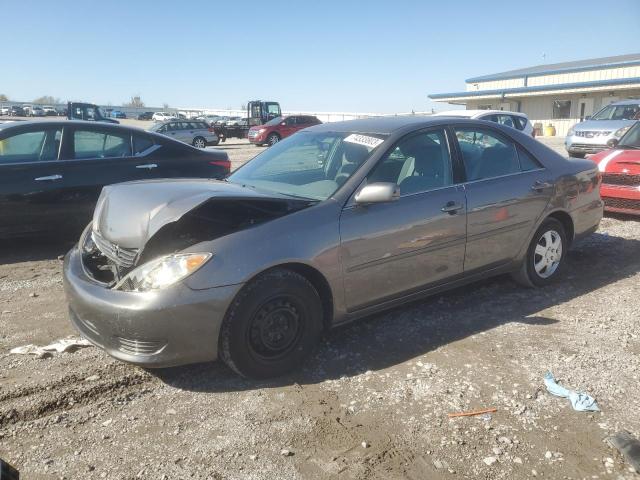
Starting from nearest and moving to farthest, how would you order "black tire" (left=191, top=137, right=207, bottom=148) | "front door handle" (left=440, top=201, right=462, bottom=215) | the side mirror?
1. the side mirror
2. "front door handle" (left=440, top=201, right=462, bottom=215)
3. "black tire" (left=191, top=137, right=207, bottom=148)

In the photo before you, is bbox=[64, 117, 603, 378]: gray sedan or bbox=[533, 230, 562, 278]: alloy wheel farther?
bbox=[533, 230, 562, 278]: alloy wheel

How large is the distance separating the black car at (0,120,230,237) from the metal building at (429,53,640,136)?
1299 inches

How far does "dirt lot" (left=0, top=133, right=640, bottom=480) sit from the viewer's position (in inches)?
101

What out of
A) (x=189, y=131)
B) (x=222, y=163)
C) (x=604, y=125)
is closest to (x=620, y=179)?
(x=222, y=163)

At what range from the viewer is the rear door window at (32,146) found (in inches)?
229

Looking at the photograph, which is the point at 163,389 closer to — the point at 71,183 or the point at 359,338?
the point at 359,338

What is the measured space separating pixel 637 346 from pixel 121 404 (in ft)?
11.5

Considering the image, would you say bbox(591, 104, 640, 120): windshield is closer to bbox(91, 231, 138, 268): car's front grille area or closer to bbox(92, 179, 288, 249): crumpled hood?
bbox(92, 179, 288, 249): crumpled hood

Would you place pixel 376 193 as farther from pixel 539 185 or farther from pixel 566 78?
pixel 566 78

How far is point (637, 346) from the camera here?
3.80 m

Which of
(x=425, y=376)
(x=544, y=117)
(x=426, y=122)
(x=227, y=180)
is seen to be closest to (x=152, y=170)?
(x=227, y=180)

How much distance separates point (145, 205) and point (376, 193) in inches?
58.3

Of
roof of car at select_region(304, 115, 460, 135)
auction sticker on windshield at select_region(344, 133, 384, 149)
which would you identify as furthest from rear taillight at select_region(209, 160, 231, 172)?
auction sticker on windshield at select_region(344, 133, 384, 149)

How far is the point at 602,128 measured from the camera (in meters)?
15.8
